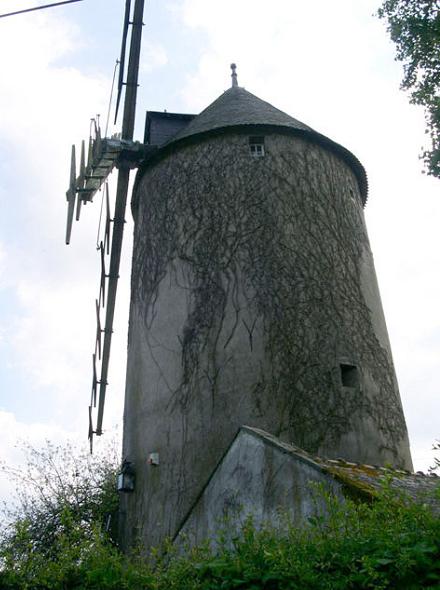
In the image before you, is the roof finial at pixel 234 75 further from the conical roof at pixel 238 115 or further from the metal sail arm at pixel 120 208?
the metal sail arm at pixel 120 208

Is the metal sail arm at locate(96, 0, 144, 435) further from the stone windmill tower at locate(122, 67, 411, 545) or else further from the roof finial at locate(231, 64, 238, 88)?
the roof finial at locate(231, 64, 238, 88)

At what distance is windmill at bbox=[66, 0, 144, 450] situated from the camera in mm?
12016

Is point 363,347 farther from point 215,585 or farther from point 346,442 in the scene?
point 215,585

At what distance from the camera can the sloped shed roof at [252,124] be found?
10539mm

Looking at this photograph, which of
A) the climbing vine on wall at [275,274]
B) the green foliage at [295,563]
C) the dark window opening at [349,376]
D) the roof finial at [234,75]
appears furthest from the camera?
the roof finial at [234,75]

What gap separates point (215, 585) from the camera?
12.1 feet

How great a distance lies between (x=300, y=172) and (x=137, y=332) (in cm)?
356

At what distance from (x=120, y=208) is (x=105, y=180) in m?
0.75

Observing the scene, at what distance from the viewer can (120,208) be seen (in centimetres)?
1220

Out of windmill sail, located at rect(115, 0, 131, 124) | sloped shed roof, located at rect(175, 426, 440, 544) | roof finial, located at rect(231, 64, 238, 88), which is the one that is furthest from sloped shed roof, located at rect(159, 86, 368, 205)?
sloped shed roof, located at rect(175, 426, 440, 544)

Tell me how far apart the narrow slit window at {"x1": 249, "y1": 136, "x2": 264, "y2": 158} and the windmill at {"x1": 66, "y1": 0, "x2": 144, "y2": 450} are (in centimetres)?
229

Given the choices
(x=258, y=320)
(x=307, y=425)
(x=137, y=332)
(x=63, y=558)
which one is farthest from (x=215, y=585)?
(x=137, y=332)

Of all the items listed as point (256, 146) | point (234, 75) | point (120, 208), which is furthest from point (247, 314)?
point (234, 75)

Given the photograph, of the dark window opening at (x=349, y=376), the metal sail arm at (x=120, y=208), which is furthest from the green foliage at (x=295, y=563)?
the metal sail arm at (x=120, y=208)
